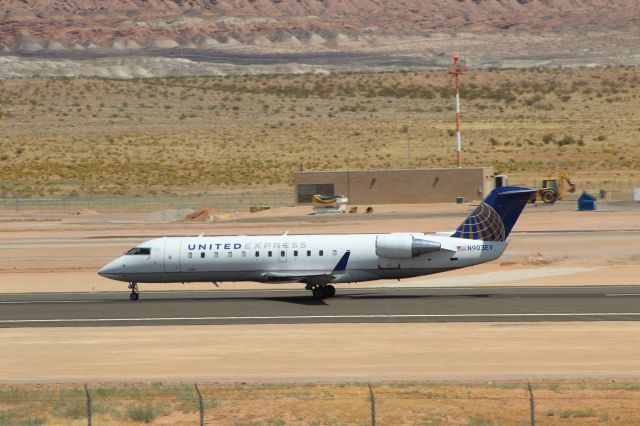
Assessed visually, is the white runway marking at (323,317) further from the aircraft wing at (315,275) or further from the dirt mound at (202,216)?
the dirt mound at (202,216)

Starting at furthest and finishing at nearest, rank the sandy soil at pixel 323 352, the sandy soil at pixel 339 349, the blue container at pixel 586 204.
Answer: the blue container at pixel 586 204 < the sandy soil at pixel 339 349 < the sandy soil at pixel 323 352

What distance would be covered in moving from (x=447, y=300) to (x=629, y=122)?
10235 centimetres

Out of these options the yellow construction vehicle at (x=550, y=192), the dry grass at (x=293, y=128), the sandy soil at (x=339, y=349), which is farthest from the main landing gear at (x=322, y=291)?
the dry grass at (x=293, y=128)

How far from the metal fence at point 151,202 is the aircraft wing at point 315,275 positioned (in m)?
46.5

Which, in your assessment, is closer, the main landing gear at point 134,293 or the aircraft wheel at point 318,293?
the aircraft wheel at point 318,293

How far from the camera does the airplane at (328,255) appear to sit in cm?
4831

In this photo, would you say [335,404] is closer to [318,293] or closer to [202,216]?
[318,293]

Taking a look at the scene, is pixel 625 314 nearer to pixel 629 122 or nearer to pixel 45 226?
pixel 45 226

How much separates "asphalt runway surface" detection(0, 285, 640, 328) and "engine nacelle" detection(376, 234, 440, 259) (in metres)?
2.02

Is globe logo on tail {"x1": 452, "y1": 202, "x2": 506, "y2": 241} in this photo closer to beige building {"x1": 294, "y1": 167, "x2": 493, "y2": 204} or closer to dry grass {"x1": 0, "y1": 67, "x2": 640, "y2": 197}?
beige building {"x1": 294, "y1": 167, "x2": 493, "y2": 204}

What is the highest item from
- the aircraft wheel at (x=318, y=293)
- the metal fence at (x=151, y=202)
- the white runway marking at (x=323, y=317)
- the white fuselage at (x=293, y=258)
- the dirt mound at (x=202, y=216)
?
the metal fence at (x=151, y=202)

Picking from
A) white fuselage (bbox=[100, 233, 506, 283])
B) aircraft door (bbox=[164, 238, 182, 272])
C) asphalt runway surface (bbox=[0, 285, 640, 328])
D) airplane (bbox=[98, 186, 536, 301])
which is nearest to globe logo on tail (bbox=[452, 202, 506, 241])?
airplane (bbox=[98, 186, 536, 301])

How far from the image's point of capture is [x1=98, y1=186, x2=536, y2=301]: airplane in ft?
159

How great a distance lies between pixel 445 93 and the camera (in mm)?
178125
